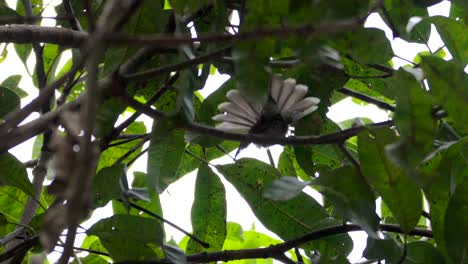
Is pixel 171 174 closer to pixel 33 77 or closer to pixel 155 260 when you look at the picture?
pixel 155 260

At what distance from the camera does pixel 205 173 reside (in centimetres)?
100

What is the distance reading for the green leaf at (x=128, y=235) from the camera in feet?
2.77

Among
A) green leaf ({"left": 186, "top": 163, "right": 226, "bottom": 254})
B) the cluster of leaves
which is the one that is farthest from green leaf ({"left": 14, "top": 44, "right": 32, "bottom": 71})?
green leaf ({"left": 186, "top": 163, "right": 226, "bottom": 254})

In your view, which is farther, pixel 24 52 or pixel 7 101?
pixel 24 52

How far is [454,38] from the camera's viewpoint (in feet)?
2.83

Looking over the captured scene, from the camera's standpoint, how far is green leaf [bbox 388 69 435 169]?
67cm

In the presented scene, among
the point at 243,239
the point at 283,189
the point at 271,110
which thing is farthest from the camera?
the point at 243,239

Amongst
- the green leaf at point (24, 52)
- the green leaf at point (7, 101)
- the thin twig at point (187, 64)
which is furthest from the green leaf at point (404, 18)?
the green leaf at point (24, 52)

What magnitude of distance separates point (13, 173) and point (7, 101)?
0.09 m

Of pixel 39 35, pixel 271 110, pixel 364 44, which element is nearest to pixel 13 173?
pixel 39 35

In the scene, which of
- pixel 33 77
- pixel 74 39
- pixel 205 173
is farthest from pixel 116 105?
pixel 33 77

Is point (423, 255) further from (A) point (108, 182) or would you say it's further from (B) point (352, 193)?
(A) point (108, 182)

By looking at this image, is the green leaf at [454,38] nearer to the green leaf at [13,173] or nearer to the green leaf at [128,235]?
the green leaf at [128,235]

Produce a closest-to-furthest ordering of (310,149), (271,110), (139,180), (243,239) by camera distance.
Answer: (271,110), (310,149), (139,180), (243,239)
